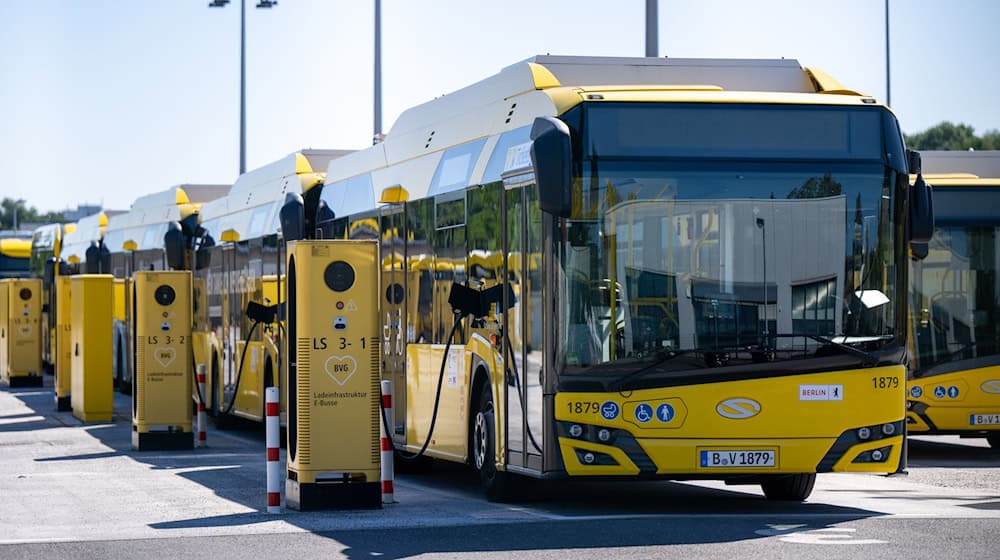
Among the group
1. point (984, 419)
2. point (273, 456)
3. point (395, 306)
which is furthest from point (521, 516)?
point (984, 419)

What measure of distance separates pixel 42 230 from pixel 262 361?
26.9 metres

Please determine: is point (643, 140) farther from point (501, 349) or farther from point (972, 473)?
point (972, 473)

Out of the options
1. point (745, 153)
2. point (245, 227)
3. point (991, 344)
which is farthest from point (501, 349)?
point (245, 227)

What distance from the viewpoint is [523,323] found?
13523 millimetres

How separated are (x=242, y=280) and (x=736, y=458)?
12903 mm

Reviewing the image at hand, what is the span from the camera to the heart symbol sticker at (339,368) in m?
14.1

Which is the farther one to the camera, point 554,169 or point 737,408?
point 737,408

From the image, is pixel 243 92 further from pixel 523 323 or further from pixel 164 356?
pixel 523 323

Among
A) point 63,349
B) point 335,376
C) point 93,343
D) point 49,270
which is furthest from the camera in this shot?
point 49,270

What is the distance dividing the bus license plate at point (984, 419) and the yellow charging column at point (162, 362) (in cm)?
912

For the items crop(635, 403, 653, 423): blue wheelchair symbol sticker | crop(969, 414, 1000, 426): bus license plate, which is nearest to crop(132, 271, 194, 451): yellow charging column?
crop(969, 414, 1000, 426): bus license plate

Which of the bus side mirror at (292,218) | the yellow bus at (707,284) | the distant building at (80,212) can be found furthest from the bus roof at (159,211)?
the distant building at (80,212)

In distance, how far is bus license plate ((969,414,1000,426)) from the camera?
2044 centimetres

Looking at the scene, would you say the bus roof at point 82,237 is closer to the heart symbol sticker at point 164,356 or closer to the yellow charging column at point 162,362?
the yellow charging column at point 162,362
